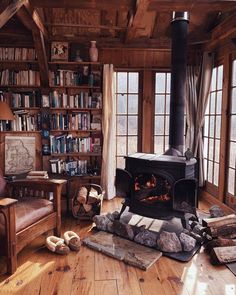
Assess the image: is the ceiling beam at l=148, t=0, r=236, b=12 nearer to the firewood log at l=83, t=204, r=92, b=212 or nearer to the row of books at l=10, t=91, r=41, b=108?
the row of books at l=10, t=91, r=41, b=108

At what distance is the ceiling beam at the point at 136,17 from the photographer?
104 inches

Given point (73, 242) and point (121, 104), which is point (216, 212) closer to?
point (73, 242)

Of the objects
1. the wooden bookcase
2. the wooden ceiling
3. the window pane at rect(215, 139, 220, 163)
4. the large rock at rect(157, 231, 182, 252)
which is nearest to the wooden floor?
the large rock at rect(157, 231, 182, 252)

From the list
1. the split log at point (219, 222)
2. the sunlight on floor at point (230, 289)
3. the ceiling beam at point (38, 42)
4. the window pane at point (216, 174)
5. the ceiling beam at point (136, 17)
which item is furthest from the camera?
the window pane at point (216, 174)

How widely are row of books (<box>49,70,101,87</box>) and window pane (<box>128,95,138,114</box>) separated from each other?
582 mm

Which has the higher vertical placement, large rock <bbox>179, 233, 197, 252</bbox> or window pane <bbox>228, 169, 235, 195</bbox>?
window pane <bbox>228, 169, 235, 195</bbox>

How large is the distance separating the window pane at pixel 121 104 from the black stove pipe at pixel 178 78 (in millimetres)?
1228

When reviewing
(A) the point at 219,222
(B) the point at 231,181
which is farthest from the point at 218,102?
(A) the point at 219,222

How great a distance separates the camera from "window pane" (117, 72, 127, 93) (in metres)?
4.32

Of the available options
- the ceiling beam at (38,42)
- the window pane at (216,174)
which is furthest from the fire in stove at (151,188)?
the ceiling beam at (38,42)

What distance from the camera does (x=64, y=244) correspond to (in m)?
2.63

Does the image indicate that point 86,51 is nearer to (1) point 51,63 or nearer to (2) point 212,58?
(1) point 51,63

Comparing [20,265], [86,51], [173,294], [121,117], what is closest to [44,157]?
[121,117]

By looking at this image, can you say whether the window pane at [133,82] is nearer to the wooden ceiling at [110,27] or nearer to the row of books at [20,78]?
the wooden ceiling at [110,27]
